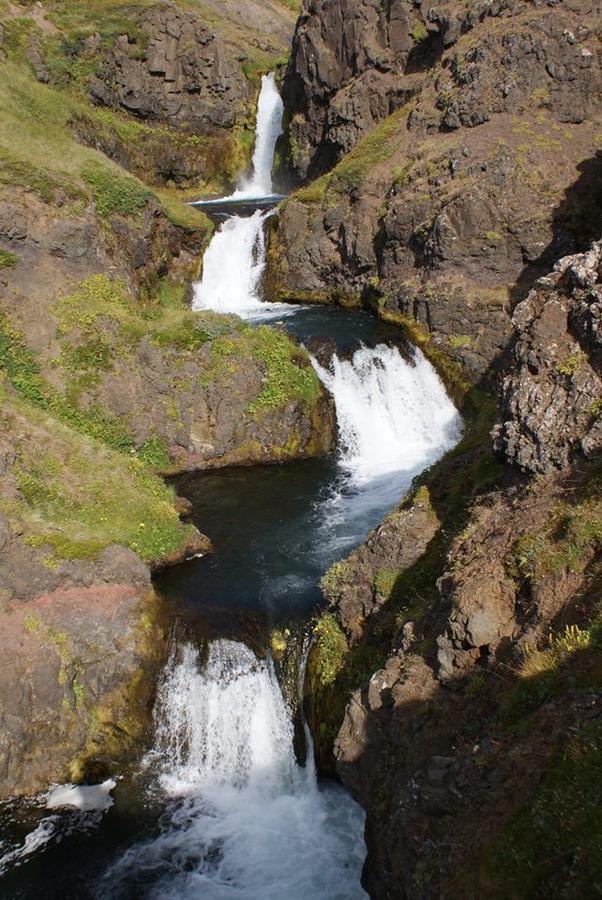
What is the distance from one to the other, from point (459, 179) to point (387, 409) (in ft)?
45.4

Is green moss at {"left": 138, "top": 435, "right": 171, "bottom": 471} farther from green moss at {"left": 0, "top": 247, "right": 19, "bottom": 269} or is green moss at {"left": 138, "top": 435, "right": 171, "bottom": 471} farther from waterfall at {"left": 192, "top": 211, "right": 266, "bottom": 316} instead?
waterfall at {"left": 192, "top": 211, "right": 266, "bottom": 316}

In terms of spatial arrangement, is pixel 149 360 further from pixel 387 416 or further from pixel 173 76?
pixel 173 76

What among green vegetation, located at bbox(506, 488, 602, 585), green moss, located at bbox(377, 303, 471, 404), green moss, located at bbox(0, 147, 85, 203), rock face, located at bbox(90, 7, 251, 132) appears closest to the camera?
green vegetation, located at bbox(506, 488, 602, 585)

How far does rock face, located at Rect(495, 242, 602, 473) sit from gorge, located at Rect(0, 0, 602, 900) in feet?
0.21

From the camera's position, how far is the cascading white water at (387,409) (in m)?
25.1

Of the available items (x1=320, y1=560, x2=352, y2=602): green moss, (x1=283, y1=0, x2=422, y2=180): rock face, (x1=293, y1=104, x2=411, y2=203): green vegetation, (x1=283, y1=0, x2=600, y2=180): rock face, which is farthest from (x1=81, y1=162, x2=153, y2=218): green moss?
(x1=320, y1=560, x2=352, y2=602): green moss

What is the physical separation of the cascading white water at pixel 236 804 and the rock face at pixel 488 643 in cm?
111

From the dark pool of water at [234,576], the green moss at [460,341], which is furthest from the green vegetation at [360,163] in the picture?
the dark pool of water at [234,576]

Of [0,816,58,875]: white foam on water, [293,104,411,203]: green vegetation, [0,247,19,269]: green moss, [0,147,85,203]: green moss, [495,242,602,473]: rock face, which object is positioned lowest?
[0,816,58,875]: white foam on water

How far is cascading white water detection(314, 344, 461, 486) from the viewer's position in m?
25.1

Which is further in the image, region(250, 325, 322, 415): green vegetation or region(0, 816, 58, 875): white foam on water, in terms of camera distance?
region(250, 325, 322, 415): green vegetation

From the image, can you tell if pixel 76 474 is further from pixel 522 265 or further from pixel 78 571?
pixel 522 265

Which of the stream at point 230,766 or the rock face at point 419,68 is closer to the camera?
the stream at point 230,766

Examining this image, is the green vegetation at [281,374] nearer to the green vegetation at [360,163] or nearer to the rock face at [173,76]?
the green vegetation at [360,163]
